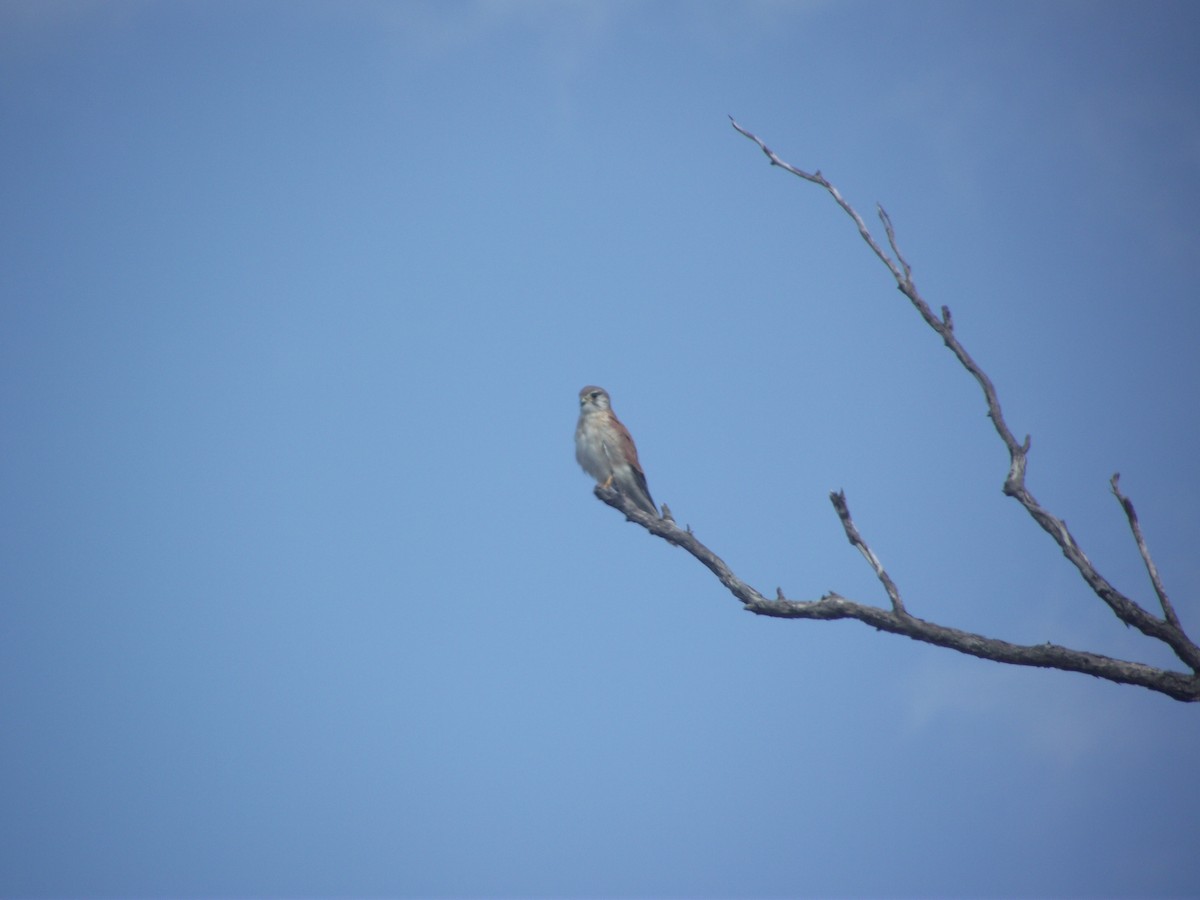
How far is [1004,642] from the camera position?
18.9 feet

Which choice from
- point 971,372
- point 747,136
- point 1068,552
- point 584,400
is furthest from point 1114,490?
point 584,400

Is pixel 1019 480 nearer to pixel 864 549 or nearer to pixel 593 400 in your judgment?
pixel 864 549

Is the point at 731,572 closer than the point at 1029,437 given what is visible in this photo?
No

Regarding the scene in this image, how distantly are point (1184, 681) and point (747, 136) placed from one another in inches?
151

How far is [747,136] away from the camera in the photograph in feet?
20.6

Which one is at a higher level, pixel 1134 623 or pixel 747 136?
pixel 747 136

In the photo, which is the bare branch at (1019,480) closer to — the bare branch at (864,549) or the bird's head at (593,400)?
the bare branch at (864,549)

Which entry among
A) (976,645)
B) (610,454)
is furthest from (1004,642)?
(610,454)

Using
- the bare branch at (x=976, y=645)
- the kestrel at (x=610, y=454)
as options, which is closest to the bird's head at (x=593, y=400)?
the kestrel at (x=610, y=454)

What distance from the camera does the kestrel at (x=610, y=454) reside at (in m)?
12.4

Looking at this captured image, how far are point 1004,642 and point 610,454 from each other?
7040mm

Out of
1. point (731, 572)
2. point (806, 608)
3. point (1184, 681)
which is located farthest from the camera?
point (731, 572)

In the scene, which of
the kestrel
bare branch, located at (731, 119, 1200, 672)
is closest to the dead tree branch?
bare branch, located at (731, 119, 1200, 672)

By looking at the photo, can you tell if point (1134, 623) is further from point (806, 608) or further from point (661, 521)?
point (661, 521)
